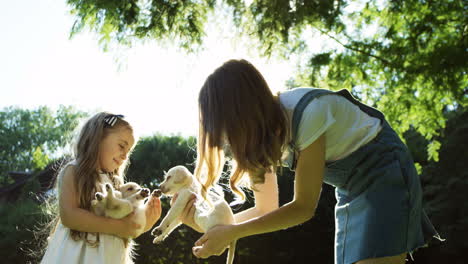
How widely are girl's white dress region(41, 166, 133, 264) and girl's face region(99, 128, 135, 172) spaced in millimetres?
525

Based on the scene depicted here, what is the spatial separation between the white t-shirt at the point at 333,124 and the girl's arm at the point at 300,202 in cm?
6

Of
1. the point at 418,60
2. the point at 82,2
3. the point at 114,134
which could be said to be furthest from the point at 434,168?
the point at 114,134

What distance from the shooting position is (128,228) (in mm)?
3375

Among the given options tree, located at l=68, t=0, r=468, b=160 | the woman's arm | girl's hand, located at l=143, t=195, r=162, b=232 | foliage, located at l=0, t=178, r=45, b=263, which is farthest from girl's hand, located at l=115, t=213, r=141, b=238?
foliage, located at l=0, t=178, r=45, b=263

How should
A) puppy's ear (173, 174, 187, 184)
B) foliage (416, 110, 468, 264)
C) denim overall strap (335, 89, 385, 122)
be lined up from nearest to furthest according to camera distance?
denim overall strap (335, 89, 385, 122), puppy's ear (173, 174, 187, 184), foliage (416, 110, 468, 264)

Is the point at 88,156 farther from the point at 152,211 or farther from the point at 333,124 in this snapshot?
the point at 333,124

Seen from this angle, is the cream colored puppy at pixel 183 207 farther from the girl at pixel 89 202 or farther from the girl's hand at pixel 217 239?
the girl at pixel 89 202

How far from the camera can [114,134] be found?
3660 mm

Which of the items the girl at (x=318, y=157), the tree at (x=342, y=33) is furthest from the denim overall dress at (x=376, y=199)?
the tree at (x=342, y=33)

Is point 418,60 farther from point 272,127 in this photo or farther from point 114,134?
point 272,127

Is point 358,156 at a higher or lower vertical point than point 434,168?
higher

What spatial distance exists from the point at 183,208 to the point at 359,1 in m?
4.40

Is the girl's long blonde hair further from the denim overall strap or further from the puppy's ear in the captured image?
the denim overall strap

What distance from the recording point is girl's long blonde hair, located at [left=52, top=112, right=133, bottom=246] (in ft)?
11.1
